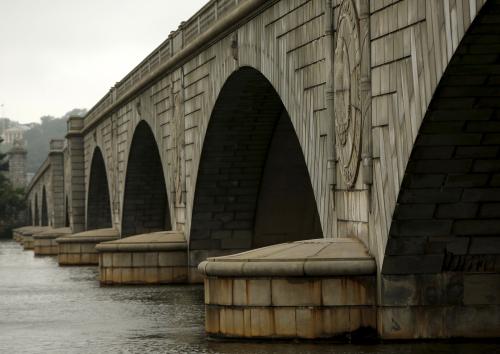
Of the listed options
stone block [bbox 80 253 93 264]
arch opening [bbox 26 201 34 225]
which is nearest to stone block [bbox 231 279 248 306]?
stone block [bbox 80 253 93 264]

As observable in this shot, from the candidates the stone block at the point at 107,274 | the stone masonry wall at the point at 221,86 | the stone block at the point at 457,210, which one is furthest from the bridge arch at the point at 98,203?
the stone block at the point at 457,210

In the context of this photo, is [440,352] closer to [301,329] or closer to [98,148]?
[301,329]

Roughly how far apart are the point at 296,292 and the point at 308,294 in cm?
18

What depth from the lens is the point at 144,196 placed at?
46906mm

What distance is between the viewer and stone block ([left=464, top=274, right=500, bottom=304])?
55.5 feet

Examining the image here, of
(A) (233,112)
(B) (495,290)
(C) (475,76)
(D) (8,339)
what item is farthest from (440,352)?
(A) (233,112)

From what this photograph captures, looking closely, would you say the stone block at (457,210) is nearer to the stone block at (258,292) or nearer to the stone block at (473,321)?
the stone block at (473,321)

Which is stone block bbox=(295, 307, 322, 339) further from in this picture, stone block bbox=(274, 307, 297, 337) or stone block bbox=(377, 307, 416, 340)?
stone block bbox=(377, 307, 416, 340)

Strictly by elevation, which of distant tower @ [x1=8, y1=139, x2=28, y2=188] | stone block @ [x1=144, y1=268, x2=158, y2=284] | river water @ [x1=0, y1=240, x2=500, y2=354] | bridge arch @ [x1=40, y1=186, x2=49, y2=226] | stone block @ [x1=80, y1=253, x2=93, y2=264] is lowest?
river water @ [x1=0, y1=240, x2=500, y2=354]

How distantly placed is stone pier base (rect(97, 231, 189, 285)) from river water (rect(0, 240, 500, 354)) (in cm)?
67

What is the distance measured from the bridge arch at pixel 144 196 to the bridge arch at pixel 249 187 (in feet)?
42.9

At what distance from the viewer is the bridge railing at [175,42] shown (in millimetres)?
28984

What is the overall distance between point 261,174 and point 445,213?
15154 mm

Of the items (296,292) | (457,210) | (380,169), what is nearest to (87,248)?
(296,292)
